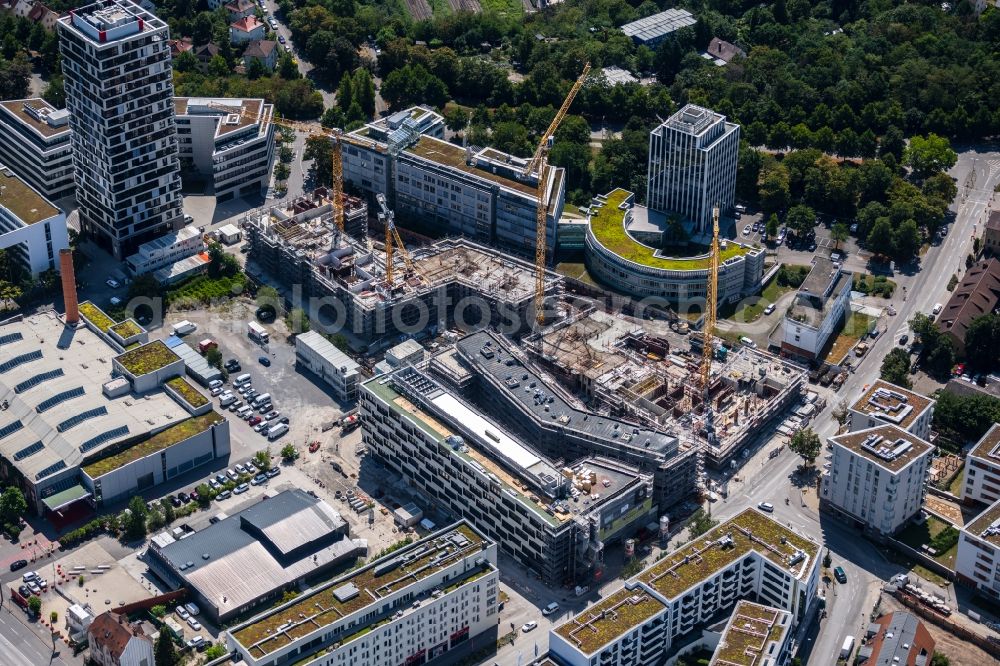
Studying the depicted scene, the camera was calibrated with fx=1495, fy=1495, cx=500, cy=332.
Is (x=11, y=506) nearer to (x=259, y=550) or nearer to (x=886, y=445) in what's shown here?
(x=259, y=550)

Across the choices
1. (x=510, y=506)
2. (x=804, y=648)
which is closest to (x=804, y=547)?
(x=804, y=648)

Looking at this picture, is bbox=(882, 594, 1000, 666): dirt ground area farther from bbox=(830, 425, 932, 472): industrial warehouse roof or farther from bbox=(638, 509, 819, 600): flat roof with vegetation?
bbox=(830, 425, 932, 472): industrial warehouse roof

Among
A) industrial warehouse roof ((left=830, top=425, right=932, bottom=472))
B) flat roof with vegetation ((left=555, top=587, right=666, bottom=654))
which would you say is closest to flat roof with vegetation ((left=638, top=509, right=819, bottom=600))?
flat roof with vegetation ((left=555, top=587, right=666, bottom=654))

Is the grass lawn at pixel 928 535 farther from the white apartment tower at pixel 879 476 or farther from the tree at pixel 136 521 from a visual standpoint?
the tree at pixel 136 521

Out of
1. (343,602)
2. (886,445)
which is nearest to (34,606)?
(343,602)

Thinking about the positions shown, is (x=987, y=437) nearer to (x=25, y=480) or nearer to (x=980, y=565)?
(x=980, y=565)
